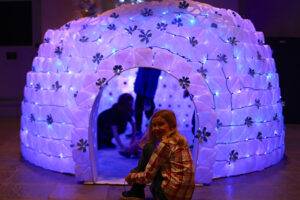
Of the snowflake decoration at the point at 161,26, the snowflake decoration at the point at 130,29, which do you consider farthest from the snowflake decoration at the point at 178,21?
the snowflake decoration at the point at 130,29

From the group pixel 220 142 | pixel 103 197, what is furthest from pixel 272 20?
pixel 103 197

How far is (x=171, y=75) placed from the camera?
3811mm

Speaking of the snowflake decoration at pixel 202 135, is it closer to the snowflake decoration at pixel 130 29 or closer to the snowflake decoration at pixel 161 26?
the snowflake decoration at pixel 161 26

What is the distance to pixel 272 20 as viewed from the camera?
795cm

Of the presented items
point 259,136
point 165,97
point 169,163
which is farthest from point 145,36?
point 165,97

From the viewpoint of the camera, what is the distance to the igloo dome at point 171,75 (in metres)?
3.62

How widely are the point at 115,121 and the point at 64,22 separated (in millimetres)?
3766

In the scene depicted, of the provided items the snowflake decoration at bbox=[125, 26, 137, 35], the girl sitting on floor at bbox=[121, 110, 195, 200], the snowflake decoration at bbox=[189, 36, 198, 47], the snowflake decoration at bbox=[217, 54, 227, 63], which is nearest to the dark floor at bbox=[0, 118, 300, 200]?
the girl sitting on floor at bbox=[121, 110, 195, 200]

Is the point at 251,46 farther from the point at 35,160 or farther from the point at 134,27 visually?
the point at 35,160

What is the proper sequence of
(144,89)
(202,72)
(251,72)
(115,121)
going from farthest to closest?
(144,89)
(115,121)
(251,72)
(202,72)

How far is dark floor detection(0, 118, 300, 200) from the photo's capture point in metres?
3.43

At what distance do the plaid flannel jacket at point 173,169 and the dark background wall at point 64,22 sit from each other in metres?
5.51

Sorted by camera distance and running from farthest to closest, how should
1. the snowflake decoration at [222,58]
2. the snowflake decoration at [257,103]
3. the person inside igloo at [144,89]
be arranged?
1. the person inside igloo at [144,89]
2. the snowflake decoration at [257,103]
3. the snowflake decoration at [222,58]

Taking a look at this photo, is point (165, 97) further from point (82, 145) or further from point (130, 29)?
point (82, 145)
